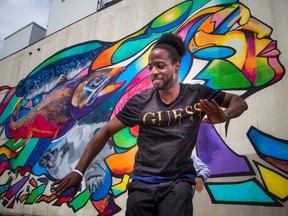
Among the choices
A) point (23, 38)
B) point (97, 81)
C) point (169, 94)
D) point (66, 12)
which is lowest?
point (169, 94)

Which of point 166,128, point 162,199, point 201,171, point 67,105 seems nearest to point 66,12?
point 67,105

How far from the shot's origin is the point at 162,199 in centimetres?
142

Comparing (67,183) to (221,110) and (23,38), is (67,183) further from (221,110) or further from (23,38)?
(23,38)

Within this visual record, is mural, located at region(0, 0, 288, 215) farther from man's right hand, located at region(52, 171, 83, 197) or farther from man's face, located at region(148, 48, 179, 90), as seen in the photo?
man's right hand, located at region(52, 171, 83, 197)

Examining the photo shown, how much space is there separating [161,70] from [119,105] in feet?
→ 13.1

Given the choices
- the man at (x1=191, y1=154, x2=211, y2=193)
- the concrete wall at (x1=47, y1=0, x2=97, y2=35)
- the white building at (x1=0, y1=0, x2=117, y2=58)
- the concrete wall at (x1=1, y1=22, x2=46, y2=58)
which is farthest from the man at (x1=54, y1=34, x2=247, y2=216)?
the concrete wall at (x1=1, y1=22, x2=46, y2=58)

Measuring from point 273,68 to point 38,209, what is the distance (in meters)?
5.98

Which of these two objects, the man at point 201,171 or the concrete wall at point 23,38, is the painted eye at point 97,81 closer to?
the man at point 201,171

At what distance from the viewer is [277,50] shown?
3.97 metres

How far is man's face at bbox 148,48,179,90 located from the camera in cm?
173

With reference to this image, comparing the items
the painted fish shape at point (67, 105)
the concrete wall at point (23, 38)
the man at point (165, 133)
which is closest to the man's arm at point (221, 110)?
the man at point (165, 133)

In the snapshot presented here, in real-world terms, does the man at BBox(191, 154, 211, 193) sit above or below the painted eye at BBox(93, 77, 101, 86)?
below

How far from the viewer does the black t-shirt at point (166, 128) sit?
1.52 metres

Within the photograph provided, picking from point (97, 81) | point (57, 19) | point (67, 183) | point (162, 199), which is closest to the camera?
point (162, 199)
